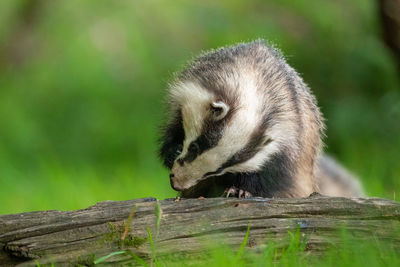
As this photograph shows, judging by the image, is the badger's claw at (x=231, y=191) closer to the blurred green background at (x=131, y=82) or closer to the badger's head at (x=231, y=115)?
the badger's head at (x=231, y=115)

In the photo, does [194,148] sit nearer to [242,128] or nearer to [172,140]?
[242,128]

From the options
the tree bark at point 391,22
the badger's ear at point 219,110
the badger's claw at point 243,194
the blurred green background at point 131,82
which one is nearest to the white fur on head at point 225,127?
the badger's ear at point 219,110

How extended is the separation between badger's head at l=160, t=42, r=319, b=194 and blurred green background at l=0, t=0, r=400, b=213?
196cm

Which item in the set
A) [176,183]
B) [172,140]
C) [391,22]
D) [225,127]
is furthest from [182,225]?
[391,22]

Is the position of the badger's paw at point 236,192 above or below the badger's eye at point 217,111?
below

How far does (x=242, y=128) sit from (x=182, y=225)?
839 mm

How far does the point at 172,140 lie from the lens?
539cm

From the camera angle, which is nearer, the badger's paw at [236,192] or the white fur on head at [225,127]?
the white fur on head at [225,127]

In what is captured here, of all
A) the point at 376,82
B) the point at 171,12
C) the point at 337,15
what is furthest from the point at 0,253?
the point at 171,12

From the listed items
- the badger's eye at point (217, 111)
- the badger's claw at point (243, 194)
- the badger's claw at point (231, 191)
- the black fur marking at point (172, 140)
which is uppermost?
the black fur marking at point (172, 140)

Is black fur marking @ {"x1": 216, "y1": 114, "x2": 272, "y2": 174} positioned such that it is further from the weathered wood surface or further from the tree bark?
the tree bark

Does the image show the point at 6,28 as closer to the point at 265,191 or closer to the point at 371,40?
the point at 371,40

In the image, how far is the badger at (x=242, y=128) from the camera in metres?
4.44

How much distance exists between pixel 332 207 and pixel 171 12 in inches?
343
